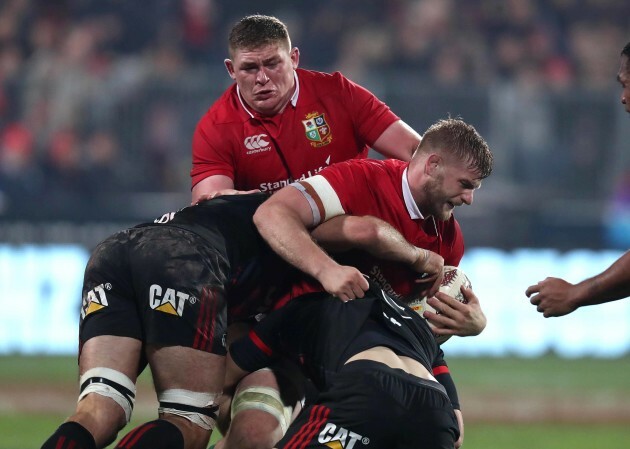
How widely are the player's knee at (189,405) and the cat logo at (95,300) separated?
0.48 m

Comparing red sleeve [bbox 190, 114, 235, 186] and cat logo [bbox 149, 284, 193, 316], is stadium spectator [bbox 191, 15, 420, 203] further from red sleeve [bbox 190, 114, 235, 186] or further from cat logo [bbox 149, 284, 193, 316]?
cat logo [bbox 149, 284, 193, 316]

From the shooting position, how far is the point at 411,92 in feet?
45.4

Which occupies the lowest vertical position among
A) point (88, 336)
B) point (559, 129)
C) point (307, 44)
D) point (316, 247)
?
point (88, 336)

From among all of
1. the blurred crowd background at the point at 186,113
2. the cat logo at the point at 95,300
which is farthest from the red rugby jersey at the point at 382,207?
the blurred crowd background at the point at 186,113

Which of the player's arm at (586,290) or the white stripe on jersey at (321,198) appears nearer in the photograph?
the white stripe on jersey at (321,198)

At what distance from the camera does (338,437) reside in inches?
173

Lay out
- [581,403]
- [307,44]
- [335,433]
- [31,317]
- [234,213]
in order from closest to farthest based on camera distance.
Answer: [335,433]
[234,213]
[581,403]
[31,317]
[307,44]

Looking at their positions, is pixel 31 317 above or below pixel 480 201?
below

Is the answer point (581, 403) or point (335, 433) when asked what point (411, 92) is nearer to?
point (581, 403)

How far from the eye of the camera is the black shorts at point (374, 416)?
173 inches

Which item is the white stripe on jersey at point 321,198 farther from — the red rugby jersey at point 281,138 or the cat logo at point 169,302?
the red rugby jersey at point 281,138

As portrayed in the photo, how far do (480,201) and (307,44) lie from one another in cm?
341

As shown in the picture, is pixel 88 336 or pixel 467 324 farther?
pixel 467 324

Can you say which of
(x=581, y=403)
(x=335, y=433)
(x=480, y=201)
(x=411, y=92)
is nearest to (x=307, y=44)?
(x=411, y=92)
